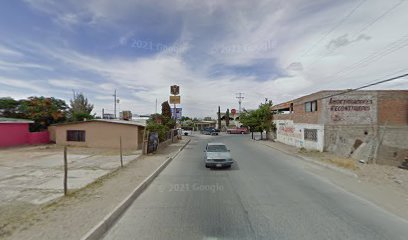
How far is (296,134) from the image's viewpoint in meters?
29.2

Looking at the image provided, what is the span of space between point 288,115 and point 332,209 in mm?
26572

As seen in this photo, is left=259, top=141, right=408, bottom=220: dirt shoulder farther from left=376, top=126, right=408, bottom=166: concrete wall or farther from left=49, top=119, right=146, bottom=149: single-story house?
left=49, top=119, right=146, bottom=149: single-story house

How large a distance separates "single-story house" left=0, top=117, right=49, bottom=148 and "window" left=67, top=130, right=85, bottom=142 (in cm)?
595

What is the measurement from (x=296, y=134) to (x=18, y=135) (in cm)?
3190

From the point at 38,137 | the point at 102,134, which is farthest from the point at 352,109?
the point at 38,137

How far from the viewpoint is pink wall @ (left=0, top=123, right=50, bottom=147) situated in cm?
2889

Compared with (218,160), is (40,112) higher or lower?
higher

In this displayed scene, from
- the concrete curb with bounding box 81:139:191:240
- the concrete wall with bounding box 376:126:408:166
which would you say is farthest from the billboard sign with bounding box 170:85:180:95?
the concrete curb with bounding box 81:139:191:240

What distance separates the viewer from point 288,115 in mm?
33000

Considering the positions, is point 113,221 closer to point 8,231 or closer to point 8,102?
point 8,231

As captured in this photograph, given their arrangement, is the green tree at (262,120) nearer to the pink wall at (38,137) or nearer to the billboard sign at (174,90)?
the billboard sign at (174,90)

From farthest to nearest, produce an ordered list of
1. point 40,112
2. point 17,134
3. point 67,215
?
point 40,112
point 17,134
point 67,215

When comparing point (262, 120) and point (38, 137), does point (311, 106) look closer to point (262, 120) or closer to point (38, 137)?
point (262, 120)

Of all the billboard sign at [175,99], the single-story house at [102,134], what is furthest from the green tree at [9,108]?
the billboard sign at [175,99]
